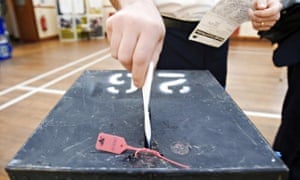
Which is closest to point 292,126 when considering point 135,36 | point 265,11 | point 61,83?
point 265,11

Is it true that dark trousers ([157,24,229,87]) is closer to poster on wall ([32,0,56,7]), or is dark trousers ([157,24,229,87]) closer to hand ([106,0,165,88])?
hand ([106,0,165,88])

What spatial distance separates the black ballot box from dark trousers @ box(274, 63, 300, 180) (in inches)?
9.7

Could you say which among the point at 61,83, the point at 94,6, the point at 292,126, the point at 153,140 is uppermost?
the point at 94,6

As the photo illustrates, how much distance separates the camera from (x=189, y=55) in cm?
72

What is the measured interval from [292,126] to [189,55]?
13.3 inches

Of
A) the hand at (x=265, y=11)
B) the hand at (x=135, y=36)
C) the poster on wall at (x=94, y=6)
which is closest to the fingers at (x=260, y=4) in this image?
the hand at (x=265, y=11)

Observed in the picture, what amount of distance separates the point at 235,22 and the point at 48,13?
3.94 meters

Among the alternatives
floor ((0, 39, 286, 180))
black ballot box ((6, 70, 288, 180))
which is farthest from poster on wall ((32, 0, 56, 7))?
black ballot box ((6, 70, 288, 180))

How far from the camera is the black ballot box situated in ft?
1.00

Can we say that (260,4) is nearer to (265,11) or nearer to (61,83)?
(265,11)

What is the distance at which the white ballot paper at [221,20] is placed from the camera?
1.74ft

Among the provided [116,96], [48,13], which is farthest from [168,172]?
[48,13]

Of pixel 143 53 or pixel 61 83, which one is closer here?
pixel 143 53

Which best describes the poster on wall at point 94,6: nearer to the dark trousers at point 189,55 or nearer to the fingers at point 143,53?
the dark trousers at point 189,55
